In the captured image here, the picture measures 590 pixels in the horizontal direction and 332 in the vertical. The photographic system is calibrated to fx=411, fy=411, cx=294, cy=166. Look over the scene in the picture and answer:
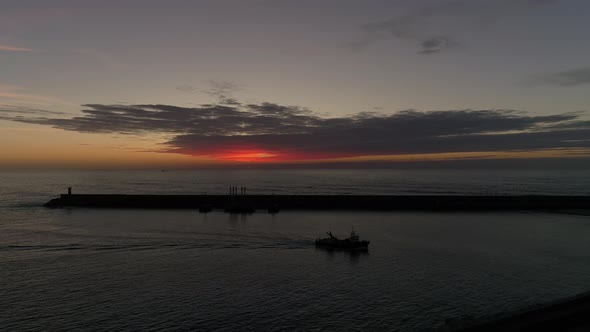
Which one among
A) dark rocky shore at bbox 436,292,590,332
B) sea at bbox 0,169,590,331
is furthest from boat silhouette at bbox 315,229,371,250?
dark rocky shore at bbox 436,292,590,332

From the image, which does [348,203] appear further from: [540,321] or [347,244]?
[540,321]

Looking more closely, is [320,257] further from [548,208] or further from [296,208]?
[548,208]

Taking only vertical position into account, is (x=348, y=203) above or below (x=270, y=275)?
above

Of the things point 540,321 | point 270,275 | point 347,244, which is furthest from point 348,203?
point 540,321

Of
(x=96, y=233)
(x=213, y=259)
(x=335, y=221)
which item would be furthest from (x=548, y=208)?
(x=96, y=233)

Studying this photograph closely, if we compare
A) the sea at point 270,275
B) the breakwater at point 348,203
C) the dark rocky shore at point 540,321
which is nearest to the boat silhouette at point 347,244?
the sea at point 270,275

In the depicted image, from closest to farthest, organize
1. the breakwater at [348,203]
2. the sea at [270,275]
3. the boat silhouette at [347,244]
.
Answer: the sea at [270,275], the boat silhouette at [347,244], the breakwater at [348,203]

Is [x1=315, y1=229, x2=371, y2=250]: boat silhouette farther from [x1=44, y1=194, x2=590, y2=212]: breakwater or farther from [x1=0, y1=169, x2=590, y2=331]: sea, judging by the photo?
[x1=44, y1=194, x2=590, y2=212]: breakwater

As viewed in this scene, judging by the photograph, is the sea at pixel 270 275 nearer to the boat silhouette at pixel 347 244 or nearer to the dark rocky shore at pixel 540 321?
the boat silhouette at pixel 347 244

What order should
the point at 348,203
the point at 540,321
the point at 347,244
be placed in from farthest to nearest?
the point at 348,203, the point at 347,244, the point at 540,321
